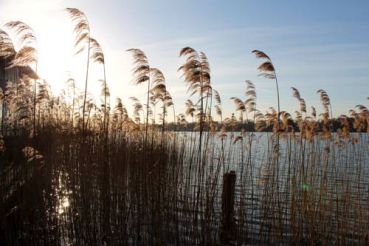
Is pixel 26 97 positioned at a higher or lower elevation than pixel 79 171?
higher

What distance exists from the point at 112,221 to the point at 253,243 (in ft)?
9.74

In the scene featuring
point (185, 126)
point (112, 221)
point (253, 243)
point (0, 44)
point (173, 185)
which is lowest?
point (253, 243)

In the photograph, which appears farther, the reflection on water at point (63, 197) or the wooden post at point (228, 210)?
the wooden post at point (228, 210)

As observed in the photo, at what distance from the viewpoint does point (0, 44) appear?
16.6ft

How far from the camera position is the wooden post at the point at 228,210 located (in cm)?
587

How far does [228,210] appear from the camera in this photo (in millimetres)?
A: 6242

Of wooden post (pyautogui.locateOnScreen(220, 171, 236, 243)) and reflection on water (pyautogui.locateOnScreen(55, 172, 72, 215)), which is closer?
reflection on water (pyautogui.locateOnScreen(55, 172, 72, 215))

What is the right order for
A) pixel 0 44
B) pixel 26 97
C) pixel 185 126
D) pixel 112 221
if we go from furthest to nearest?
1. pixel 185 126
2. pixel 26 97
3. pixel 0 44
4. pixel 112 221

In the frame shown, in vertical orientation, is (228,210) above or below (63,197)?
below

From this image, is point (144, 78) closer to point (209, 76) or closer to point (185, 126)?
point (209, 76)

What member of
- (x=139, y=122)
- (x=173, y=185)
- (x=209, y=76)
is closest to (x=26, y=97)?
(x=139, y=122)

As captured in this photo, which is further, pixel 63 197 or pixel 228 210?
pixel 228 210

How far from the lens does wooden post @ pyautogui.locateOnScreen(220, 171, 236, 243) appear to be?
587 centimetres

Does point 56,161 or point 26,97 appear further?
point 26,97
